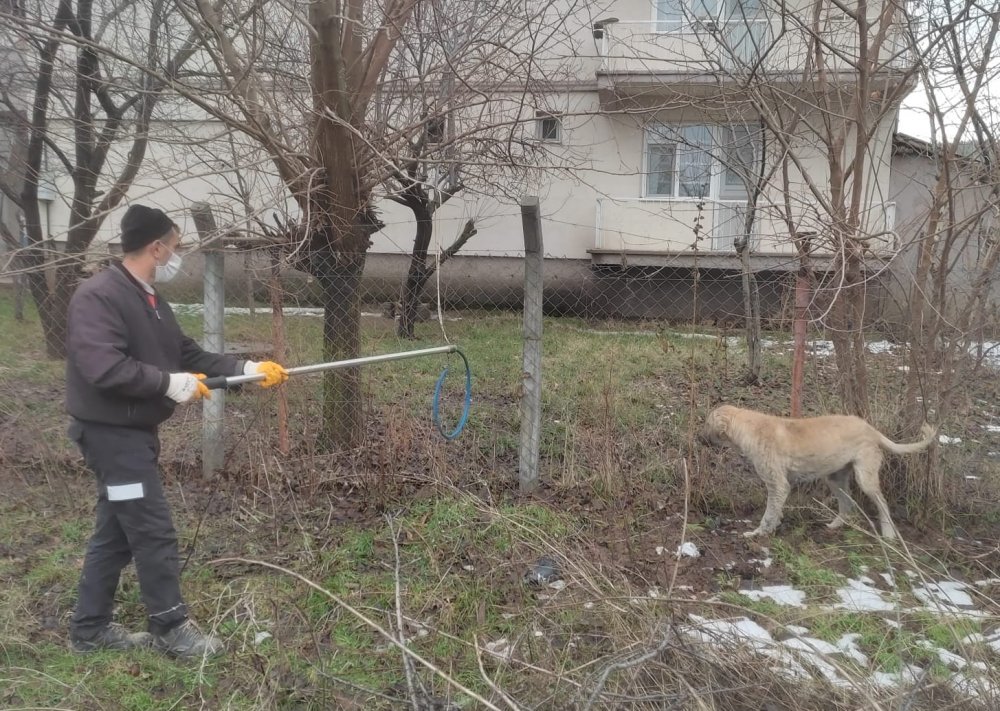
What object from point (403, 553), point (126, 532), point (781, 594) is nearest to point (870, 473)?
point (781, 594)

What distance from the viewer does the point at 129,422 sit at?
9.77 ft

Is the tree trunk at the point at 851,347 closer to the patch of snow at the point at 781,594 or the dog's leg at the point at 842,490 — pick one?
the dog's leg at the point at 842,490

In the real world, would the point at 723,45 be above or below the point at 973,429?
above

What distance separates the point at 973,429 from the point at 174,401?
5027 millimetres

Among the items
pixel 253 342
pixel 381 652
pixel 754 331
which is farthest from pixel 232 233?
pixel 754 331

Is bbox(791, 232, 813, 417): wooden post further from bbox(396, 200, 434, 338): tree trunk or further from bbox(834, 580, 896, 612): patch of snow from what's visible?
bbox(396, 200, 434, 338): tree trunk

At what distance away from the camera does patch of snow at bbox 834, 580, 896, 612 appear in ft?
11.4

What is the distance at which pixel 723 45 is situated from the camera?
14.9ft

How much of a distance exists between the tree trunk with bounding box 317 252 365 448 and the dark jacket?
158 centimetres

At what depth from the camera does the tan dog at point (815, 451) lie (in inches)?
165

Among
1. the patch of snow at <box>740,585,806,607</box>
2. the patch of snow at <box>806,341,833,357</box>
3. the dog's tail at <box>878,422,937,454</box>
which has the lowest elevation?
the patch of snow at <box>740,585,806,607</box>

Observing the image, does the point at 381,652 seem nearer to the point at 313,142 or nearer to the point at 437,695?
the point at 437,695

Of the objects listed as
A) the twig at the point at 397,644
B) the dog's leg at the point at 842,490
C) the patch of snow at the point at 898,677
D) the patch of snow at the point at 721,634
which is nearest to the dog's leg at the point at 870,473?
the dog's leg at the point at 842,490

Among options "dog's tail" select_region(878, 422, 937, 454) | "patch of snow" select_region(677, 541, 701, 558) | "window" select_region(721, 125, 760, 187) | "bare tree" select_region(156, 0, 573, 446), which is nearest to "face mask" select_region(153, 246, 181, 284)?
"bare tree" select_region(156, 0, 573, 446)
